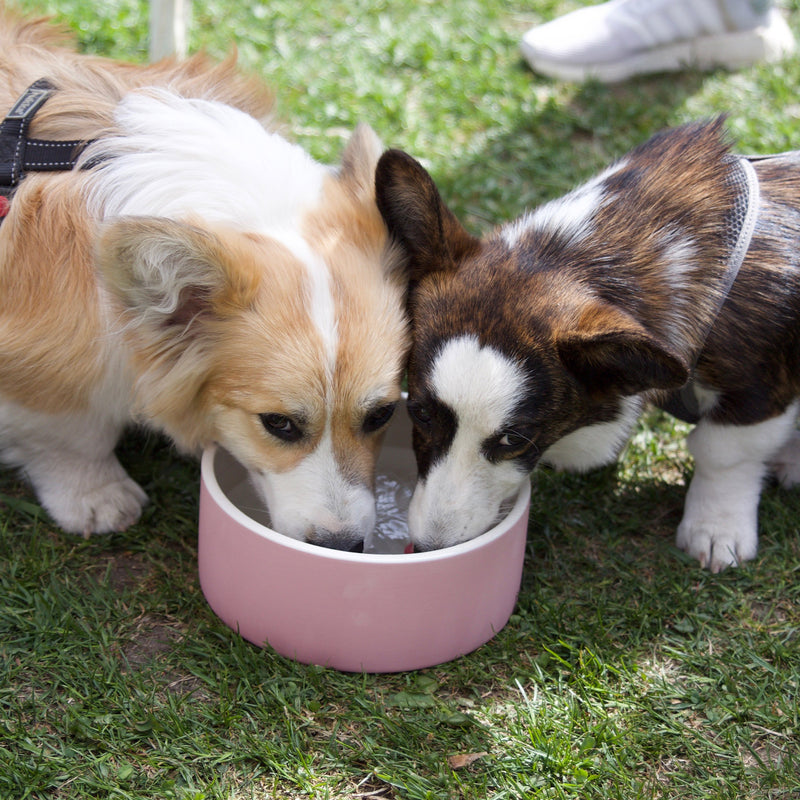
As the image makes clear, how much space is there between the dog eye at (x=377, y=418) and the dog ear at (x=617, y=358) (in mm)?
503

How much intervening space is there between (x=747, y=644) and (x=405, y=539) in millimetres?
1104

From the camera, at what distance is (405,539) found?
3.22m

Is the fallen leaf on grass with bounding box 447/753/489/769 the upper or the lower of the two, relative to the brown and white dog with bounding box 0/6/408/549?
lower

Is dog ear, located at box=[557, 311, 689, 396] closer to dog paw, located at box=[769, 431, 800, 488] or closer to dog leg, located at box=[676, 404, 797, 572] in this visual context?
dog leg, located at box=[676, 404, 797, 572]

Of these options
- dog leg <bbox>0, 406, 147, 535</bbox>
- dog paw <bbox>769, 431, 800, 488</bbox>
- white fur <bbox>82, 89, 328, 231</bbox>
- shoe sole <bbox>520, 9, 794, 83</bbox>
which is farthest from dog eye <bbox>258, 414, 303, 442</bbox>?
shoe sole <bbox>520, 9, 794, 83</bbox>

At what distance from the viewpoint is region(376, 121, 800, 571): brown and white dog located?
2.58 m

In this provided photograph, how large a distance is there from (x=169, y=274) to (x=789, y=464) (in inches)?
92.1

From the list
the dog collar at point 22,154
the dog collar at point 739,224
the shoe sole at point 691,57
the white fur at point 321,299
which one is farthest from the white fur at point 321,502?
the shoe sole at point 691,57

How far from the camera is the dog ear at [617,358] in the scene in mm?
2379

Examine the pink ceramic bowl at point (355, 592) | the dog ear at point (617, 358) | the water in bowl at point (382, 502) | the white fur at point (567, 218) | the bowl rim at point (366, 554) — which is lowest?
the water in bowl at point (382, 502)

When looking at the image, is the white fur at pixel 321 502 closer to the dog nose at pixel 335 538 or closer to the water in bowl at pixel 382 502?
the dog nose at pixel 335 538

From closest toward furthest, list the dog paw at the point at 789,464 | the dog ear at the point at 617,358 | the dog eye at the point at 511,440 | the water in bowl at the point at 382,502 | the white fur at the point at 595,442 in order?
1. the dog ear at the point at 617,358
2. the dog eye at the point at 511,440
3. the white fur at the point at 595,442
4. the water in bowl at the point at 382,502
5. the dog paw at the point at 789,464

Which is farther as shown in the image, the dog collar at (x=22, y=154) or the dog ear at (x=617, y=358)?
the dog collar at (x=22, y=154)

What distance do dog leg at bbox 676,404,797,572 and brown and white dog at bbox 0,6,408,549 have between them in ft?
3.71
